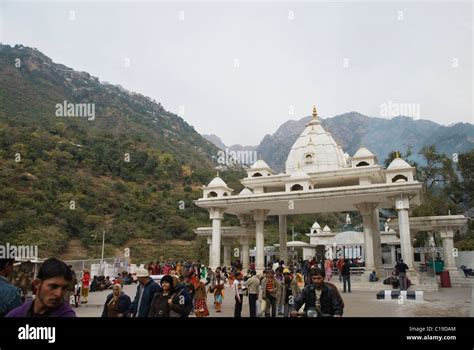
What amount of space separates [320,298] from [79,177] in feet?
139

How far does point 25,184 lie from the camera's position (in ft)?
121

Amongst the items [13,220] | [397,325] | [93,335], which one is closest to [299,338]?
[397,325]

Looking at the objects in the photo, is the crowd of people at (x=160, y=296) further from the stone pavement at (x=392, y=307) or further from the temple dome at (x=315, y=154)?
the temple dome at (x=315, y=154)

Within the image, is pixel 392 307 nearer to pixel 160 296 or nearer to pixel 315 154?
pixel 160 296

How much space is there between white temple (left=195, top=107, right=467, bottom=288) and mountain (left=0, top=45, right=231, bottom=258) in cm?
883

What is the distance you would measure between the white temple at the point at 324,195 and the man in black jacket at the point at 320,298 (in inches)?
509


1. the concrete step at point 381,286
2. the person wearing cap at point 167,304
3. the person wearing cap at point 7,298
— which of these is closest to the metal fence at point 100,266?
the concrete step at point 381,286

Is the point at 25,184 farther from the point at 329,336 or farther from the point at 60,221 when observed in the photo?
the point at 329,336

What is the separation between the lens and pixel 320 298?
4387mm

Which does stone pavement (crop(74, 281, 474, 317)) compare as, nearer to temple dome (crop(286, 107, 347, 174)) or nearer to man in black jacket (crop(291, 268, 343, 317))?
man in black jacket (crop(291, 268, 343, 317))

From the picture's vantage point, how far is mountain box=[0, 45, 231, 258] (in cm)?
3438

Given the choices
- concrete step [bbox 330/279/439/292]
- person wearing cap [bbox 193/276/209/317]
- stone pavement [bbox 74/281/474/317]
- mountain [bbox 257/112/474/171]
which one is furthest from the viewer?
mountain [bbox 257/112/474/171]

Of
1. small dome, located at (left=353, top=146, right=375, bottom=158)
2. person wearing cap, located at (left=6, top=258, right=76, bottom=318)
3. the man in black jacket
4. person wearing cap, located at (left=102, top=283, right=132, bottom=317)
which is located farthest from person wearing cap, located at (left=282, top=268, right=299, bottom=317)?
small dome, located at (left=353, top=146, right=375, bottom=158)

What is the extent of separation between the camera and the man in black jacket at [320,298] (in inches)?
169
